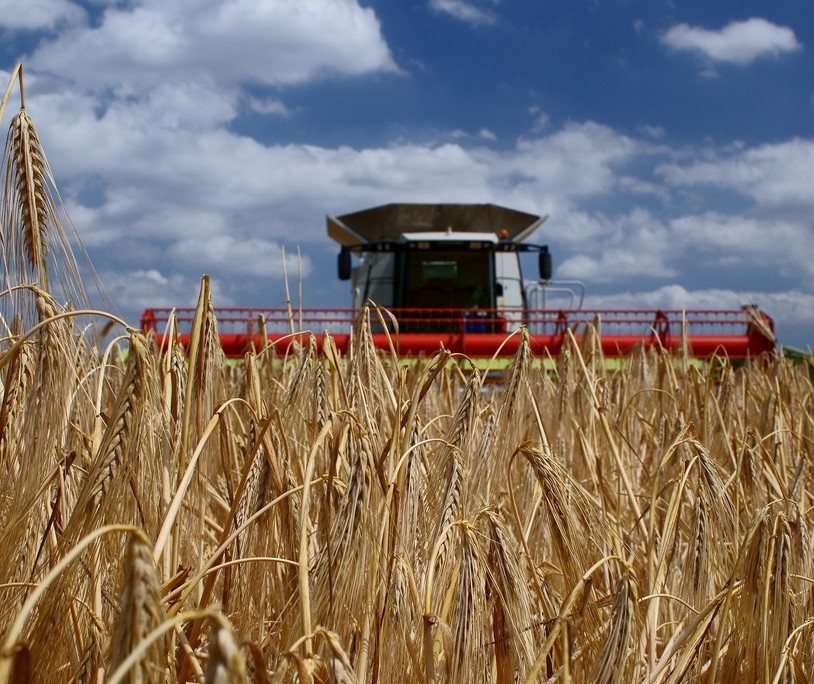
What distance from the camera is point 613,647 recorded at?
1020mm

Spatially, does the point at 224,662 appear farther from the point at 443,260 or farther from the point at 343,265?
the point at 443,260

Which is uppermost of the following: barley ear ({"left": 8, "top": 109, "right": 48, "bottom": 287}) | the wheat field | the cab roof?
the cab roof

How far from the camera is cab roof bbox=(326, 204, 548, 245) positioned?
12688mm

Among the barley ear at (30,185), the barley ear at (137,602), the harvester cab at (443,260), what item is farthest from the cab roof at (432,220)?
the barley ear at (137,602)

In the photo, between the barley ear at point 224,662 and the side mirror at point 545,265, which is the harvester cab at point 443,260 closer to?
the side mirror at point 545,265

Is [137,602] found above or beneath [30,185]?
beneath

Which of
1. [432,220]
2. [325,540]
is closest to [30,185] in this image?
[325,540]

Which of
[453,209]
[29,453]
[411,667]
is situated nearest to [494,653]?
[411,667]

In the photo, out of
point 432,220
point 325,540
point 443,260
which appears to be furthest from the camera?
point 432,220

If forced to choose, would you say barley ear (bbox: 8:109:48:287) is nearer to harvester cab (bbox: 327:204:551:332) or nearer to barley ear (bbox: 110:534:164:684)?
barley ear (bbox: 110:534:164:684)

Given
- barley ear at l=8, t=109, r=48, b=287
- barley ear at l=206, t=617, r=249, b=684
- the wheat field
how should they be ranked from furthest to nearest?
barley ear at l=8, t=109, r=48, b=287 → the wheat field → barley ear at l=206, t=617, r=249, b=684

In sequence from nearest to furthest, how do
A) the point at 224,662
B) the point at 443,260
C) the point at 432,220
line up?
the point at 224,662 < the point at 443,260 < the point at 432,220

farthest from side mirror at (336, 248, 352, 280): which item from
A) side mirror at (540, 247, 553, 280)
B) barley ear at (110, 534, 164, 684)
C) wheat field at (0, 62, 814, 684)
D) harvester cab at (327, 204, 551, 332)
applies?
barley ear at (110, 534, 164, 684)

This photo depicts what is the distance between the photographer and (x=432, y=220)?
505 inches
